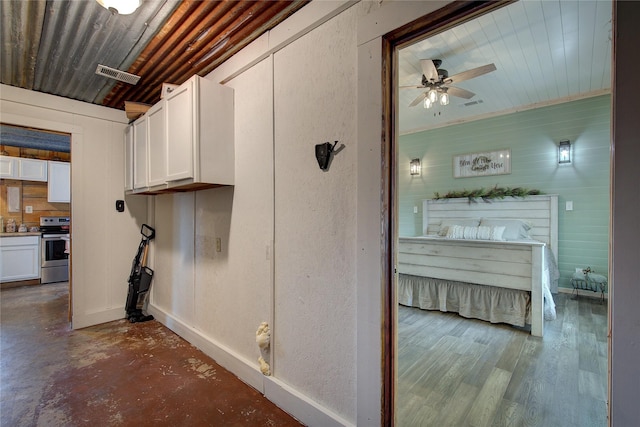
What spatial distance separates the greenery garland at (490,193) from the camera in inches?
181

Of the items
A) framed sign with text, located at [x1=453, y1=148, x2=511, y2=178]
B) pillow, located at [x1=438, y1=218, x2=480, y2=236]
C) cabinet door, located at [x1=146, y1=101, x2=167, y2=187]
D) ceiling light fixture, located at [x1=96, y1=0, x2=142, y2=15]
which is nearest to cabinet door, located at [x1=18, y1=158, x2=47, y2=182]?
cabinet door, located at [x1=146, y1=101, x2=167, y2=187]

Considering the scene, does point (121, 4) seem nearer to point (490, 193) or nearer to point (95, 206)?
point (95, 206)

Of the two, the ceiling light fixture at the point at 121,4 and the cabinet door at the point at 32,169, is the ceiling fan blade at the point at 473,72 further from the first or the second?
the cabinet door at the point at 32,169

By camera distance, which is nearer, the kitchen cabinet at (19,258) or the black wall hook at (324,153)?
the black wall hook at (324,153)

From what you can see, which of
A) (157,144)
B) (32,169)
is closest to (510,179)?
(157,144)

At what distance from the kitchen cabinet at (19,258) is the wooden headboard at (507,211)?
7560 millimetres

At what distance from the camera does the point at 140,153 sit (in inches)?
123

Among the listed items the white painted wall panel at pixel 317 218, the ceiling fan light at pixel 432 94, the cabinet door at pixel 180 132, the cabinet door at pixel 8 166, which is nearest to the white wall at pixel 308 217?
the white painted wall panel at pixel 317 218

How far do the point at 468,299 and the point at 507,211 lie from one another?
7.17 feet

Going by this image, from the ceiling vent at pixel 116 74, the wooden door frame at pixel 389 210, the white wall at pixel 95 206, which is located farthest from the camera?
the white wall at pixel 95 206

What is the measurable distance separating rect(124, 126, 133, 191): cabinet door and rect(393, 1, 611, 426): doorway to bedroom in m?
3.15

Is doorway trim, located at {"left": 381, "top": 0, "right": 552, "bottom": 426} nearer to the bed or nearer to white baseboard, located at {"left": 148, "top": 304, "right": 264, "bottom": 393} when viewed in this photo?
white baseboard, located at {"left": 148, "top": 304, "right": 264, "bottom": 393}

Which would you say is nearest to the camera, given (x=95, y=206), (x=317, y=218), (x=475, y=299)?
(x=317, y=218)

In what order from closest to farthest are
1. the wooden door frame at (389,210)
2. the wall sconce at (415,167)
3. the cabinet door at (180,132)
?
the wooden door frame at (389,210) → the cabinet door at (180,132) → the wall sconce at (415,167)
